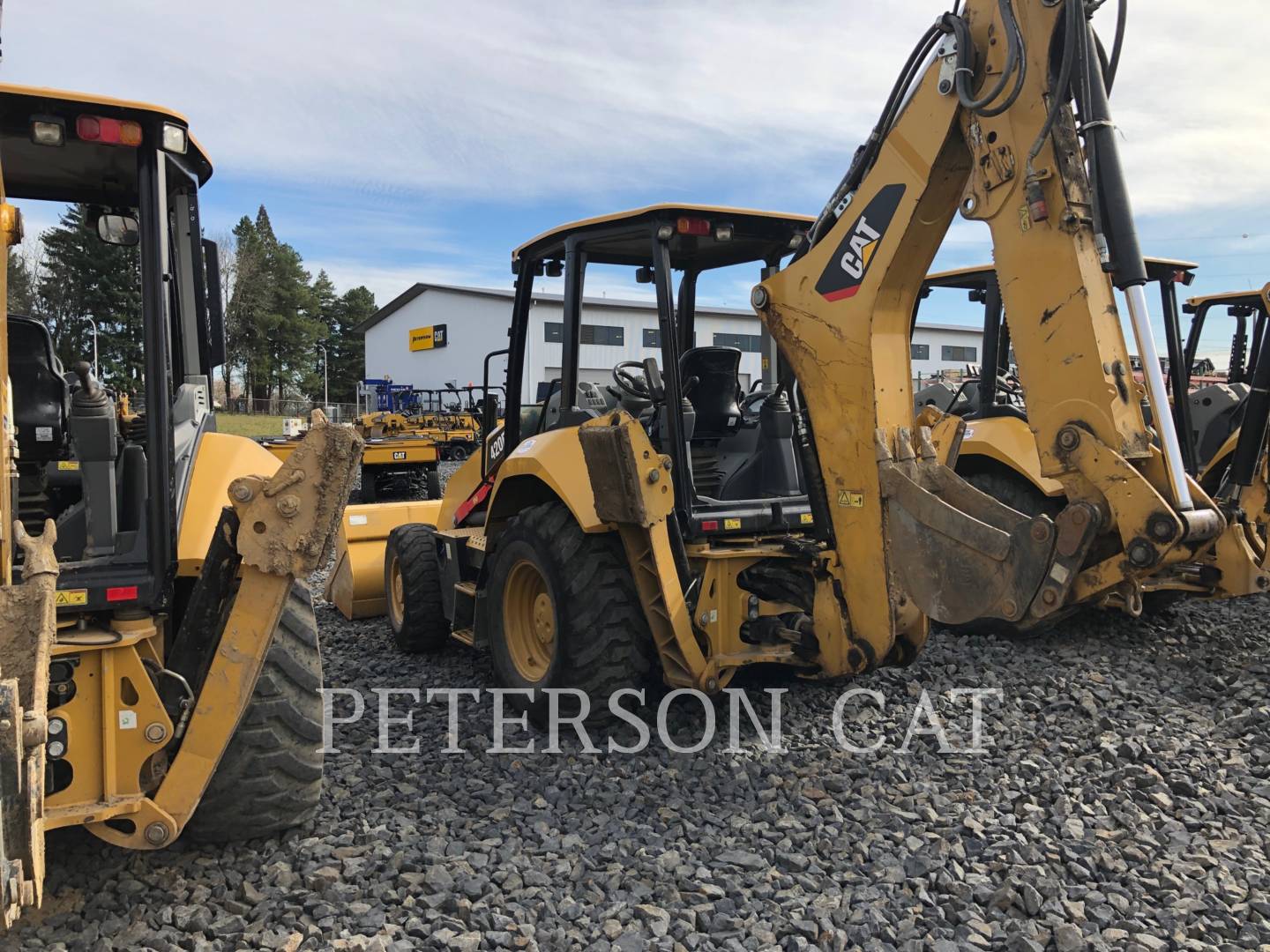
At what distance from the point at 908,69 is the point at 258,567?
284cm

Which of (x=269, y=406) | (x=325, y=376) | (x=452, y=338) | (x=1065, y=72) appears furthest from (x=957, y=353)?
(x=1065, y=72)

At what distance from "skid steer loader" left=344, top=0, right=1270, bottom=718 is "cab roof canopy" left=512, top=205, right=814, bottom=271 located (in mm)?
16

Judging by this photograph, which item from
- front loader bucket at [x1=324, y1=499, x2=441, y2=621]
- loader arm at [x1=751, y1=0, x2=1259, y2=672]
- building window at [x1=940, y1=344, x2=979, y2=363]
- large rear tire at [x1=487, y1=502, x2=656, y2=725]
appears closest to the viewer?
loader arm at [x1=751, y1=0, x2=1259, y2=672]

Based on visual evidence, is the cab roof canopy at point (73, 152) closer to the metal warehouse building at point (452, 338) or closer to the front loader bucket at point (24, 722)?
the front loader bucket at point (24, 722)

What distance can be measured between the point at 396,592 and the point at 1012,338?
447 cm

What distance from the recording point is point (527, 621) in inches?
200

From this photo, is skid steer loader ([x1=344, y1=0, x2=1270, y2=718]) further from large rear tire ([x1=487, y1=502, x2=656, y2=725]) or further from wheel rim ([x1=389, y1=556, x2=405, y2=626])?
wheel rim ([x1=389, y1=556, x2=405, y2=626])

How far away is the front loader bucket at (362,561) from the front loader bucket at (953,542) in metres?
4.19

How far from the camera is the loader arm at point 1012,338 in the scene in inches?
111

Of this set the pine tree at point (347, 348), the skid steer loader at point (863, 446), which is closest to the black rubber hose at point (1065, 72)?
the skid steer loader at point (863, 446)

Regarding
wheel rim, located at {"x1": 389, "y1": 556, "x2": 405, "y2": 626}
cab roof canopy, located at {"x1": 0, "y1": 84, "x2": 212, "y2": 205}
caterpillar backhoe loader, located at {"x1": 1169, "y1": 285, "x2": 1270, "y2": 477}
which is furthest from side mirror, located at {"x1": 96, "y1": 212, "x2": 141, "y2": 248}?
caterpillar backhoe loader, located at {"x1": 1169, "y1": 285, "x2": 1270, "y2": 477}

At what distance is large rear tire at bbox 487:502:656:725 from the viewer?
434cm

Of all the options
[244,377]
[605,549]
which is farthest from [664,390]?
[244,377]

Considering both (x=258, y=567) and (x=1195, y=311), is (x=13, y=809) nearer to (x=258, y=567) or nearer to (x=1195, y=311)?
(x=258, y=567)
